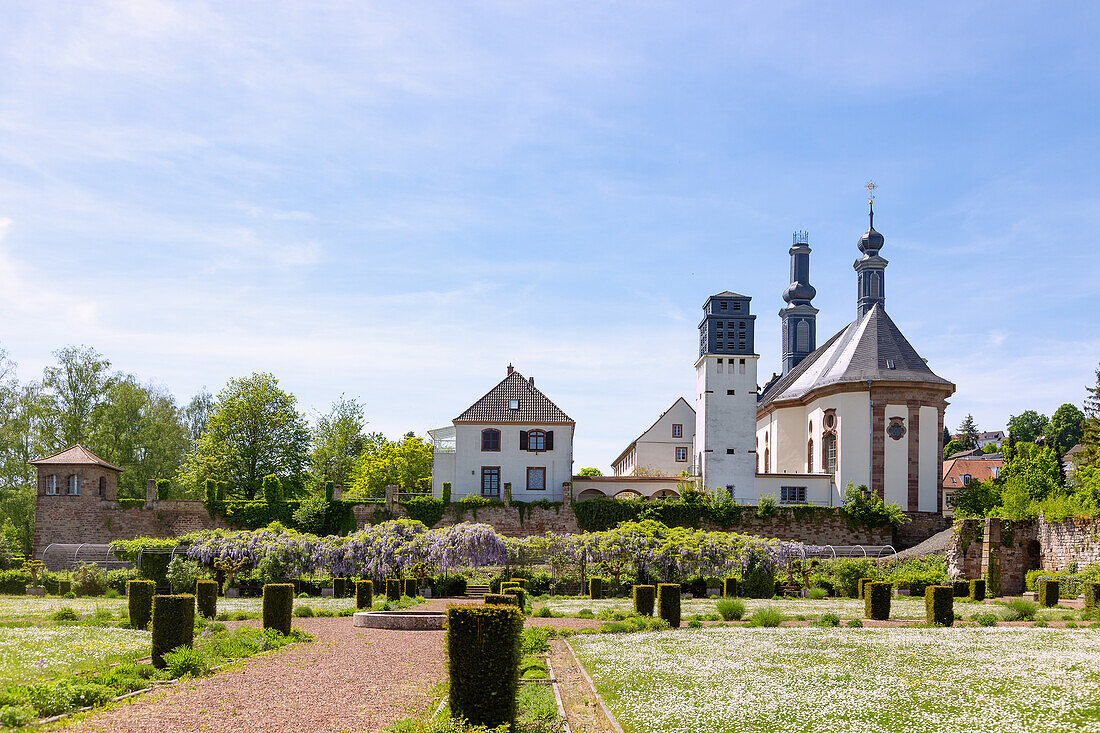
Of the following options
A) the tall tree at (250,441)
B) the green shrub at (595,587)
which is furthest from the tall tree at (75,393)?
the green shrub at (595,587)

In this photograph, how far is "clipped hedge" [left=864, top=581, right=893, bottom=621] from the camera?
22.7 meters

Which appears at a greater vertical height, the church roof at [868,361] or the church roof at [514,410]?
the church roof at [868,361]

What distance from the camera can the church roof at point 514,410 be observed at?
5081cm

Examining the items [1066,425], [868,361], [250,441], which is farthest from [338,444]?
[1066,425]

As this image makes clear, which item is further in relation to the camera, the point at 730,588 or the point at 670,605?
the point at 730,588

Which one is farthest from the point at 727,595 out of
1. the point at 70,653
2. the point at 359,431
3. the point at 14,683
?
the point at 359,431

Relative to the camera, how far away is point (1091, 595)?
23219 millimetres

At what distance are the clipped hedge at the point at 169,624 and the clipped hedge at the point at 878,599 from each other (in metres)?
15.9

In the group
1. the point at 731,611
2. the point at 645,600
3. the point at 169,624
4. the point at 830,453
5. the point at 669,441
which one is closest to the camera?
the point at 169,624

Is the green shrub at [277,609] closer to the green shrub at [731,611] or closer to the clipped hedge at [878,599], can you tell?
the green shrub at [731,611]

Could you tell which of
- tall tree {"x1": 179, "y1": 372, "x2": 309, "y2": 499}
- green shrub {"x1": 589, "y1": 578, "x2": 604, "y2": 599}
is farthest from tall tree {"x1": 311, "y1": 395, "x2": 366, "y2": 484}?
green shrub {"x1": 589, "y1": 578, "x2": 604, "y2": 599}

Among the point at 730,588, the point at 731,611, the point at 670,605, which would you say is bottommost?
the point at 730,588

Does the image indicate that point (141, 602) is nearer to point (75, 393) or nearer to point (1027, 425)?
point (75, 393)

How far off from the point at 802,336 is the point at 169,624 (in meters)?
64.4
